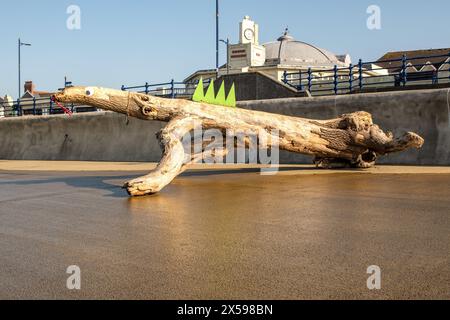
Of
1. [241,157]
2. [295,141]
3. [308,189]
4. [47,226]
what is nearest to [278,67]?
[241,157]

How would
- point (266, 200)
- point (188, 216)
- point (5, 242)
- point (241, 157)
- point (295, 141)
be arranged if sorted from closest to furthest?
1. point (5, 242)
2. point (188, 216)
3. point (266, 200)
4. point (295, 141)
5. point (241, 157)

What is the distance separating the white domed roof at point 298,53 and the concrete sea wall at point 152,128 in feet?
110

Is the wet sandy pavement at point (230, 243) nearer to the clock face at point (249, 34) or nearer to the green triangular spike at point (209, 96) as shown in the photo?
the green triangular spike at point (209, 96)

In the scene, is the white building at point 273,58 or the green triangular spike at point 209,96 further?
the white building at point 273,58

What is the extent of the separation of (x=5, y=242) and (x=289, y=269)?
275 cm

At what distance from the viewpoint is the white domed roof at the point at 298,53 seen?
54875 mm

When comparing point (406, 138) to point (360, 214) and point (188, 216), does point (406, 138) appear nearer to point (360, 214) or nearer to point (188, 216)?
point (360, 214)

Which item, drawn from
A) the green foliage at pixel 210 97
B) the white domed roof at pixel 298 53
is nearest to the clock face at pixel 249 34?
the white domed roof at pixel 298 53

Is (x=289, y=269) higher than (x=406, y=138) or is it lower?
lower

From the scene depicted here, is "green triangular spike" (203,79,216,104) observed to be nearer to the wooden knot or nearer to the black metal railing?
the wooden knot

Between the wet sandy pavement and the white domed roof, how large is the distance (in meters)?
46.8

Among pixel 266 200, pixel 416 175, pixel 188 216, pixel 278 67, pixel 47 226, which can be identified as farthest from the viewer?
pixel 278 67

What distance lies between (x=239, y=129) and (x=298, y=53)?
1914 inches
